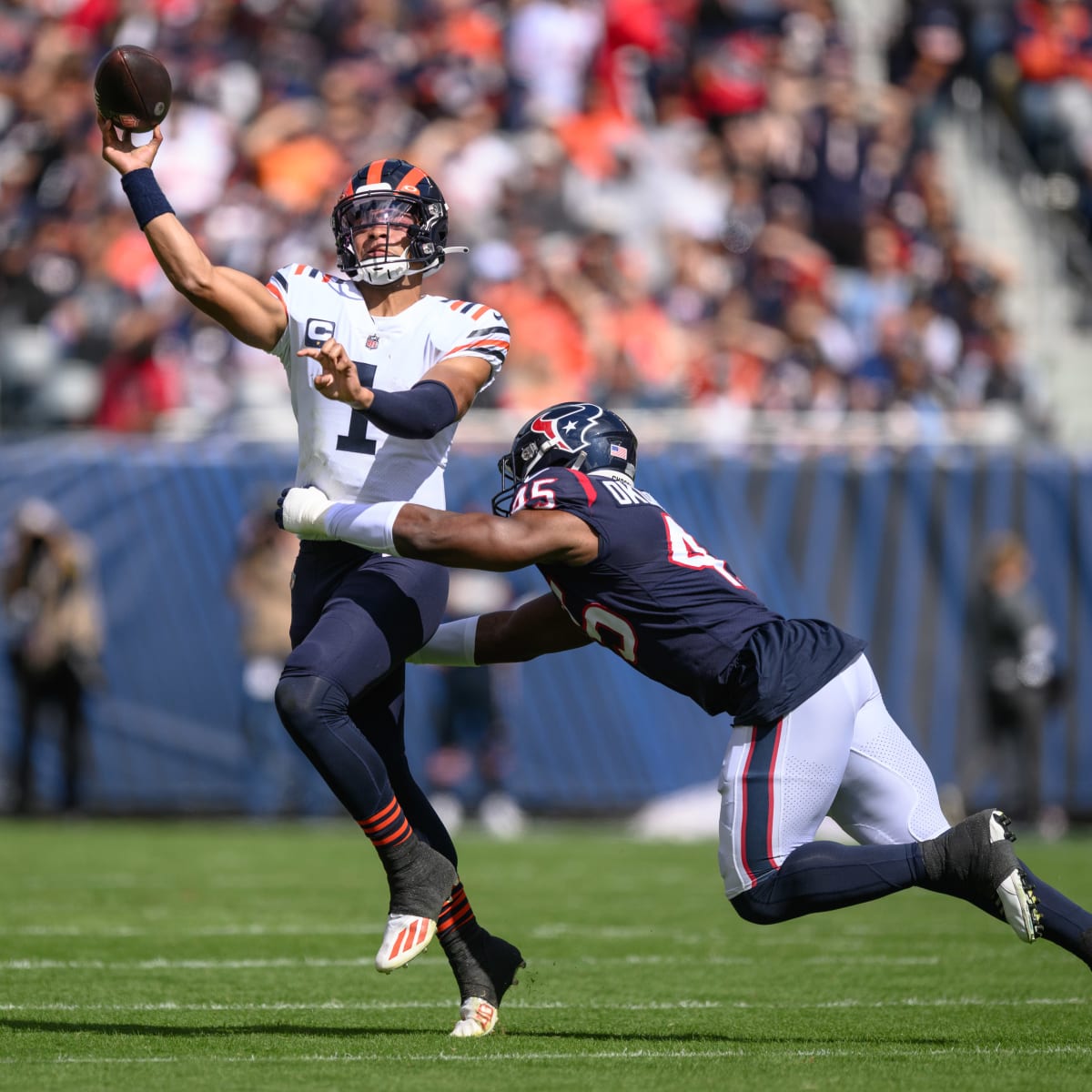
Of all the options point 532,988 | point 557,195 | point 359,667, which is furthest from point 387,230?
point 557,195

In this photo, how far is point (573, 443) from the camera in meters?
5.12

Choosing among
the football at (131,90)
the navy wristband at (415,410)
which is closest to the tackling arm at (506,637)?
the navy wristband at (415,410)

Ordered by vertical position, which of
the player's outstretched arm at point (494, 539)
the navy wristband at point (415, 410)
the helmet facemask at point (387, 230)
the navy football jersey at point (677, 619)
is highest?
the helmet facemask at point (387, 230)

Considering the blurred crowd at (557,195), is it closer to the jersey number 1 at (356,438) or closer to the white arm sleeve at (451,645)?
the white arm sleeve at (451,645)

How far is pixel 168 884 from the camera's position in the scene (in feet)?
30.0

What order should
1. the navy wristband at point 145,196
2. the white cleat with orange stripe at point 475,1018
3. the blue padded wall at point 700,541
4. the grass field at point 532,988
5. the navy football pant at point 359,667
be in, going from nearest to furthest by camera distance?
the grass field at point 532,988
the navy football pant at point 359,667
the navy wristband at point 145,196
the white cleat with orange stripe at point 475,1018
the blue padded wall at point 700,541

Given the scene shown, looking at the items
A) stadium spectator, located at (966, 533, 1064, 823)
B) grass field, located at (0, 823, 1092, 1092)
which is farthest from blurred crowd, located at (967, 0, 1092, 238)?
grass field, located at (0, 823, 1092, 1092)

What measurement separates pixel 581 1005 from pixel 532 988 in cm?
40

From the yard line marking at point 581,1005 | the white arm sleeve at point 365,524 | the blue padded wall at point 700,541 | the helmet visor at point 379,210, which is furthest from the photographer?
the blue padded wall at point 700,541

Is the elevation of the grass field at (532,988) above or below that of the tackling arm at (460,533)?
below

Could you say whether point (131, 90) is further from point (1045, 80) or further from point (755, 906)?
point (1045, 80)

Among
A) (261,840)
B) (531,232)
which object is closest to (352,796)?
(261,840)

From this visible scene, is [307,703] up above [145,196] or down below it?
below

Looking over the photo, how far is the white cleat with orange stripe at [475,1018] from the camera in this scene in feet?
17.0
